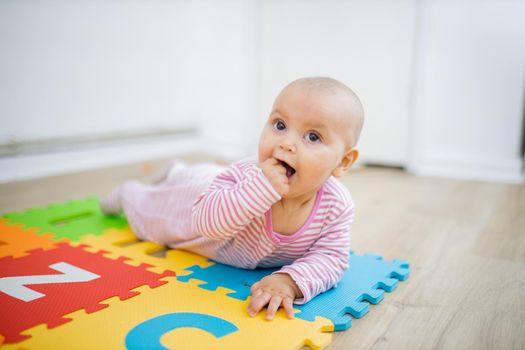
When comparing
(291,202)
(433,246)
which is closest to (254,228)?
(291,202)

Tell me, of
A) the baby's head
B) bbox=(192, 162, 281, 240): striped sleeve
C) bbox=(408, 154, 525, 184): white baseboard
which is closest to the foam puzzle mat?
bbox=(192, 162, 281, 240): striped sleeve

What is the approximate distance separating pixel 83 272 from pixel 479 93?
1817 mm

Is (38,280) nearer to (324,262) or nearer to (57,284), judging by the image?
(57,284)

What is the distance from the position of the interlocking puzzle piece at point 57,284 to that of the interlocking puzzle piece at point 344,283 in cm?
10

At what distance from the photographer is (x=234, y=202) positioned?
85cm

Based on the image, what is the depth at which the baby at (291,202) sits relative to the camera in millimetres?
841

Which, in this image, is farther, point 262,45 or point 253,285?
point 262,45

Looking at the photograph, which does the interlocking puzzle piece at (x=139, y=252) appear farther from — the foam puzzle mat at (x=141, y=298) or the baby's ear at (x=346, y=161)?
the baby's ear at (x=346, y=161)

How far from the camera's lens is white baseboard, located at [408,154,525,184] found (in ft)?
6.75

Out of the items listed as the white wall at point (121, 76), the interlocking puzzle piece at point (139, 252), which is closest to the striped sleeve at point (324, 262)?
the interlocking puzzle piece at point (139, 252)

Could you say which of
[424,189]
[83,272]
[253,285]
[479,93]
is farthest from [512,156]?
[83,272]

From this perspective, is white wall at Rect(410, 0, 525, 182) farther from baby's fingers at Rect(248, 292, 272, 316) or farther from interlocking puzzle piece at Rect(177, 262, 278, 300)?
baby's fingers at Rect(248, 292, 272, 316)

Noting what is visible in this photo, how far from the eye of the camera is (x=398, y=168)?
7.64 feet

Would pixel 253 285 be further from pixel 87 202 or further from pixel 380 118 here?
pixel 380 118
